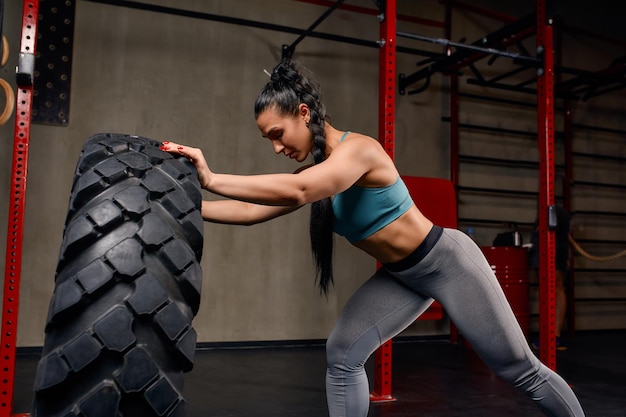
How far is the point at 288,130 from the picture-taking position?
5.35 feet

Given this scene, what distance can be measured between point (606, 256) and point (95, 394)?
7.33 metres

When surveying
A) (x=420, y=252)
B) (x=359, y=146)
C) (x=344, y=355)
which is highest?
(x=359, y=146)

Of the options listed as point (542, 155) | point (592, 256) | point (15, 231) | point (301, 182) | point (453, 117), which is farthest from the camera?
point (592, 256)

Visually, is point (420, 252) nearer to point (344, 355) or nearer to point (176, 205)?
point (344, 355)

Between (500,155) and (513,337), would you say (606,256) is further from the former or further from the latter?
(513,337)

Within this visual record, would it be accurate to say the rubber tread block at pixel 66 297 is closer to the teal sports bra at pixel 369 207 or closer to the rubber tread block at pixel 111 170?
the rubber tread block at pixel 111 170

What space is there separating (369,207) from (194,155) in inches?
27.3

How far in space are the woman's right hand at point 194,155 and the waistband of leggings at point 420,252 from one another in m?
0.78

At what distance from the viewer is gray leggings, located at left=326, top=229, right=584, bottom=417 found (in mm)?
1715

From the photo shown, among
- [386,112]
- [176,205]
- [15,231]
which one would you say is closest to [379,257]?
[176,205]

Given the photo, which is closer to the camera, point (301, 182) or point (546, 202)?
point (301, 182)

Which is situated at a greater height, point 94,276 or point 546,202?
point 546,202

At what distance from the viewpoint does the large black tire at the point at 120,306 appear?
0.69 metres

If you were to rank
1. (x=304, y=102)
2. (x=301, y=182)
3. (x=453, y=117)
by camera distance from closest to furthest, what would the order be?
1. (x=301, y=182)
2. (x=304, y=102)
3. (x=453, y=117)
